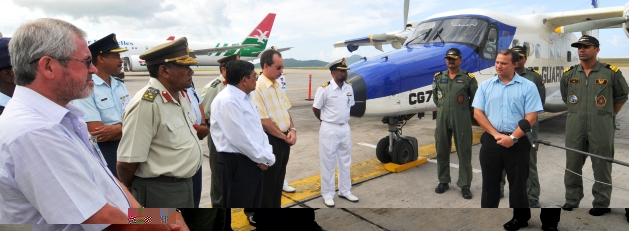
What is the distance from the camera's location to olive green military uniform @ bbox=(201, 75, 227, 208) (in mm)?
3430

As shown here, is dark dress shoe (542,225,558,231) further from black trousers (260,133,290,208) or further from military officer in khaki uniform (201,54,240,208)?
military officer in khaki uniform (201,54,240,208)

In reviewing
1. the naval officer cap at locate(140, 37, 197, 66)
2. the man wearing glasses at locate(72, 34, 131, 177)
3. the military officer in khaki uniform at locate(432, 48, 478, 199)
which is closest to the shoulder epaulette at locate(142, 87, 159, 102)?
the naval officer cap at locate(140, 37, 197, 66)

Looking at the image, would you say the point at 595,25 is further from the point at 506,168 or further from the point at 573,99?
the point at 506,168

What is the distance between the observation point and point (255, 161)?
96.0 inches

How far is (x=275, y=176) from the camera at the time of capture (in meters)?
3.05

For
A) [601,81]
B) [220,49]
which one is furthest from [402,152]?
[220,49]

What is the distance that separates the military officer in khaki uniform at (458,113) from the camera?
3871mm

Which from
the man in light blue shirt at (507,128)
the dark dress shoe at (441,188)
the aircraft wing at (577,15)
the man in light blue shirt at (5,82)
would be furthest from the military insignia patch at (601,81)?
the man in light blue shirt at (5,82)

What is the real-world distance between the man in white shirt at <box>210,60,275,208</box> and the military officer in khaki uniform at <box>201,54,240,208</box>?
839mm

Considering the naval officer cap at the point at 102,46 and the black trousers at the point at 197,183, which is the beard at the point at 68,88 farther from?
the naval officer cap at the point at 102,46

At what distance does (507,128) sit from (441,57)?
2.13m

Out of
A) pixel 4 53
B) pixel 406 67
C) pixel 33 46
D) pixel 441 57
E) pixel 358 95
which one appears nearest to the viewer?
pixel 33 46

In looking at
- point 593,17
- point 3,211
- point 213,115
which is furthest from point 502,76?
point 593,17

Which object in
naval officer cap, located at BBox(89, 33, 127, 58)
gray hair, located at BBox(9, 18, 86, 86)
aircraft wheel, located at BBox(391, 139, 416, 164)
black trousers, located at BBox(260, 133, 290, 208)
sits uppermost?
naval officer cap, located at BBox(89, 33, 127, 58)
